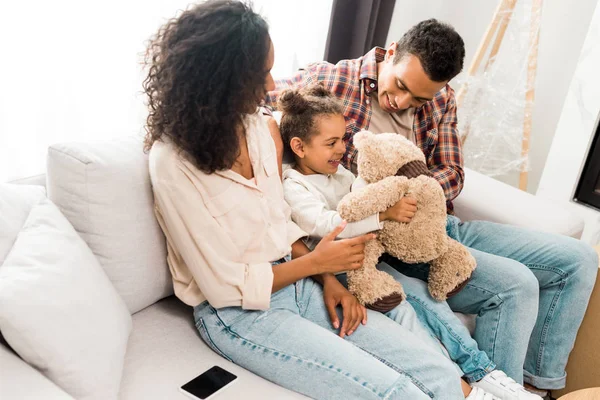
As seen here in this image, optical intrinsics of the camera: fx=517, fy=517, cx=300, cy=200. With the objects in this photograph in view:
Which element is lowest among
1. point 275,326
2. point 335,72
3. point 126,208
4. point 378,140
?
point 275,326

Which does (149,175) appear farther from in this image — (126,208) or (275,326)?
(275,326)

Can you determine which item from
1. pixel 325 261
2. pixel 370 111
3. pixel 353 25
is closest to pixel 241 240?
pixel 325 261

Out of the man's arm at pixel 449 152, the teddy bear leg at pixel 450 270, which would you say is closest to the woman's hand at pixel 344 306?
the teddy bear leg at pixel 450 270

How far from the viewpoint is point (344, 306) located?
120 cm

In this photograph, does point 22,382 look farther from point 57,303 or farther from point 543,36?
point 543,36

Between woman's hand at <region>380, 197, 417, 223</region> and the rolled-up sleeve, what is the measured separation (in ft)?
1.10

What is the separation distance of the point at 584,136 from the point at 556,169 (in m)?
0.19

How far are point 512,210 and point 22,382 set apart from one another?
1.45m

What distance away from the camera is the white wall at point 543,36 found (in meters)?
2.60

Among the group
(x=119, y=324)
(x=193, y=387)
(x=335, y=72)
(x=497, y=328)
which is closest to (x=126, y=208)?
(x=119, y=324)

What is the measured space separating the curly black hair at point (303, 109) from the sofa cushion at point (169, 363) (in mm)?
530

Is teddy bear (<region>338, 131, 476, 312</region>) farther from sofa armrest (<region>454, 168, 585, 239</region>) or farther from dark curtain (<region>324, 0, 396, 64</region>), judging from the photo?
dark curtain (<region>324, 0, 396, 64</region>)

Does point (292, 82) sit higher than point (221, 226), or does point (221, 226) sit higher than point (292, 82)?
point (292, 82)

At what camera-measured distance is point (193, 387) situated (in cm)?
102
